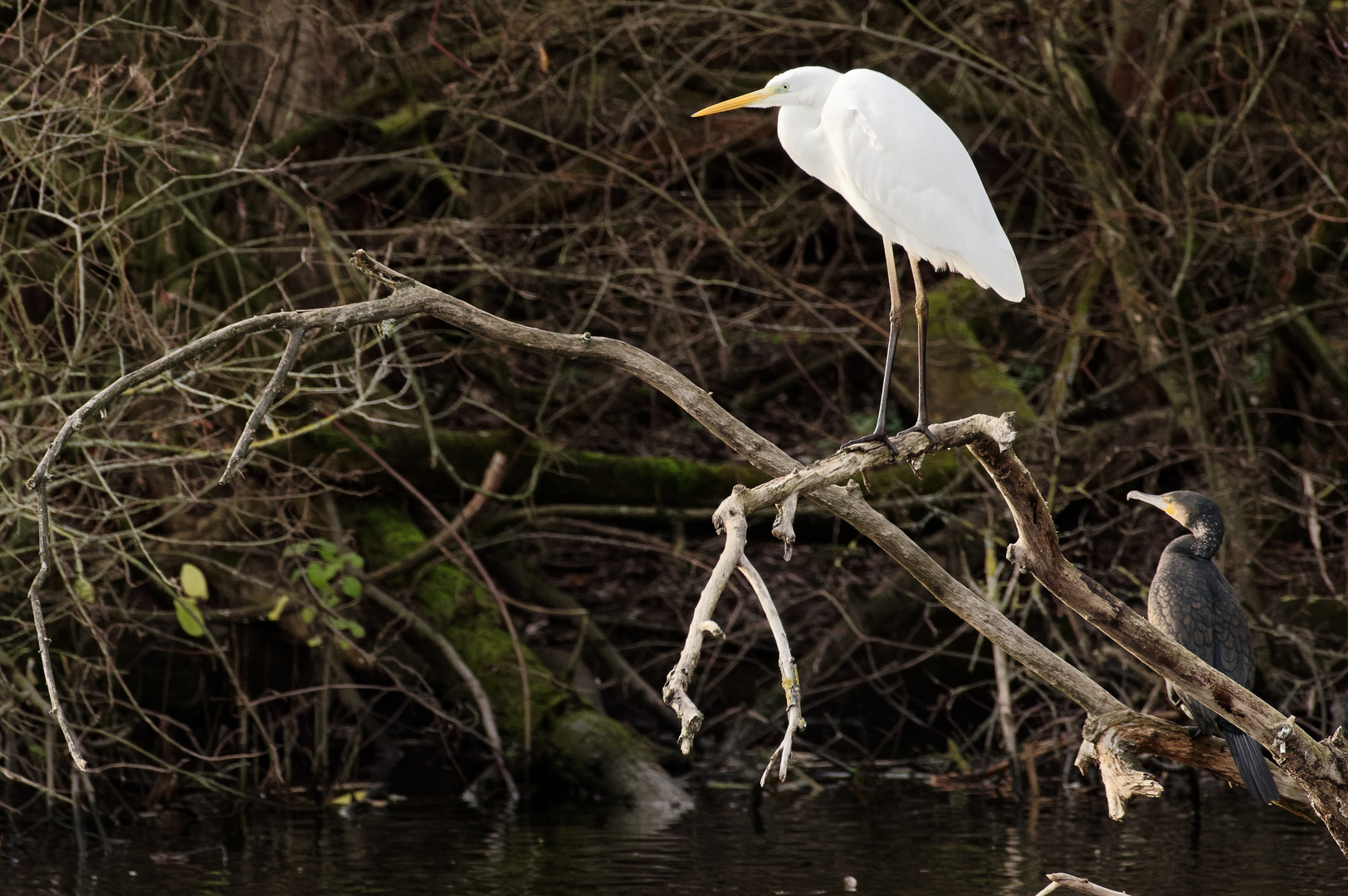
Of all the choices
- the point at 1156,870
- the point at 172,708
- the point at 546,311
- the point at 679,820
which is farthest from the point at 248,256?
the point at 1156,870

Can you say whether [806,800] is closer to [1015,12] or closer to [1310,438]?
[1310,438]

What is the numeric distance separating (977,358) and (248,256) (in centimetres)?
423

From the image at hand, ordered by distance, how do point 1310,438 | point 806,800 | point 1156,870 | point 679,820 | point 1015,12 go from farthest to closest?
point 1310,438 → point 1015,12 → point 806,800 → point 679,820 → point 1156,870

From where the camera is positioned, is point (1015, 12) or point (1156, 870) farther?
point (1015, 12)

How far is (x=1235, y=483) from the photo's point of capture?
304 inches

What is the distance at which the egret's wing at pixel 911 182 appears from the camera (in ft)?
14.8

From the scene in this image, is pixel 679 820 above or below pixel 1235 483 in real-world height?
below

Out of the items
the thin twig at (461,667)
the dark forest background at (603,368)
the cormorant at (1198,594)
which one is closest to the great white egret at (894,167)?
the cormorant at (1198,594)

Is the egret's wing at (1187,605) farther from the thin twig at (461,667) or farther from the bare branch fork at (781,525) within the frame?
the thin twig at (461,667)

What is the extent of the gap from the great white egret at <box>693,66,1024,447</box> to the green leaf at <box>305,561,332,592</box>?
3.14 meters

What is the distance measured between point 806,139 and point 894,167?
31 cm

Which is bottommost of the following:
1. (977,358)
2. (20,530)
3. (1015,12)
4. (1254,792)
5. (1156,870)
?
(1156,870)

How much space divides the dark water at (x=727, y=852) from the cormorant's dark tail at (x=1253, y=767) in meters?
1.89

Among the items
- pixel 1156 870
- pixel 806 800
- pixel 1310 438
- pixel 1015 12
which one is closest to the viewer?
pixel 1156 870
